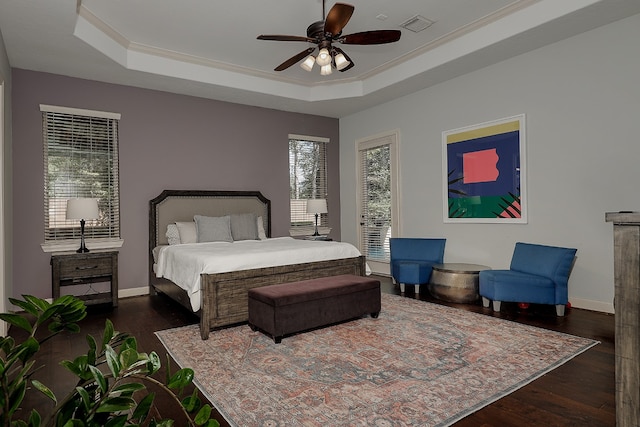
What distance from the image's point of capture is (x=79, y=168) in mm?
4895

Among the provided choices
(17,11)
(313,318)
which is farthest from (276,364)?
(17,11)

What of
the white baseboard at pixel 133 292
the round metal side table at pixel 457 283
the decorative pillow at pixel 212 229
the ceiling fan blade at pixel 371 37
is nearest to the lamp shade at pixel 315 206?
the decorative pillow at pixel 212 229

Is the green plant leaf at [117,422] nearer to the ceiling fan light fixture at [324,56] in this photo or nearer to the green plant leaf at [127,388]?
the green plant leaf at [127,388]

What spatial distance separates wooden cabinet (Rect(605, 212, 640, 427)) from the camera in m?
1.19

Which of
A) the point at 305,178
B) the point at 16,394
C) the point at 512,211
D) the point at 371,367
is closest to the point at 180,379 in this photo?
the point at 16,394

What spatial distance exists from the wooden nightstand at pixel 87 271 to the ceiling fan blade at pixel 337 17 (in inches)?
140

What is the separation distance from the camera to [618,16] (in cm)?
366

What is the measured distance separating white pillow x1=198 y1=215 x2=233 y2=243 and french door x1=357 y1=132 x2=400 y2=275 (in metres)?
2.56

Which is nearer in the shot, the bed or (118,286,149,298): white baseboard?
the bed

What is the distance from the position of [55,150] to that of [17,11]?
6.10 ft

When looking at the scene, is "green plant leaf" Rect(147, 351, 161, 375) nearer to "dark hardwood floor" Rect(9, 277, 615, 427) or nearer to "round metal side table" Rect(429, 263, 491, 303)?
"dark hardwood floor" Rect(9, 277, 615, 427)

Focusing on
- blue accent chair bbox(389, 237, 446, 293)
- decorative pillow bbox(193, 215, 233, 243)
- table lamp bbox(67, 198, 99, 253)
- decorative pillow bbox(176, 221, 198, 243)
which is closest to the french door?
blue accent chair bbox(389, 237, 446, 293)

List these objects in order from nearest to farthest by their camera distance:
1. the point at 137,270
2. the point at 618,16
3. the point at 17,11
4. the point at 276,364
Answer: the point at 276,364 < the point at 17,11 < the point at 618,16 < the point at 137,270

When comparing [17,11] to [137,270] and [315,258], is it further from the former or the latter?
[315,258]
